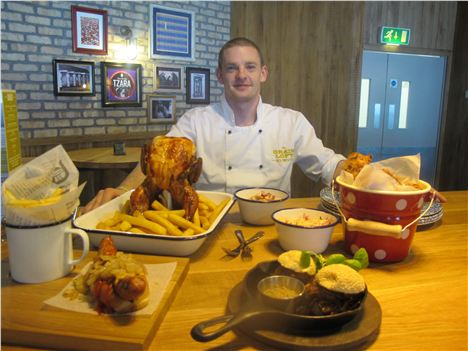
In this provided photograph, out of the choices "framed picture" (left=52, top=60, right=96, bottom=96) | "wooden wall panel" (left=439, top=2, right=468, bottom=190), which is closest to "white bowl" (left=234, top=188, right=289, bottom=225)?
"framed picture" (left=52, top=60, right=96, bottom=96)

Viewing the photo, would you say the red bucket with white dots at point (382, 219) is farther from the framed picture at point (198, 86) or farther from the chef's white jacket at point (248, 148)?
the framed picture at point (198, 86)

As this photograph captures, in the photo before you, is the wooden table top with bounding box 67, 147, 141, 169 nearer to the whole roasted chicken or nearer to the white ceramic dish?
the whole roasted chicken

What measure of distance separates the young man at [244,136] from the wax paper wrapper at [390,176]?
1011 mm

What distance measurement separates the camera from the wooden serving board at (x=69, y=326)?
0.70 meters

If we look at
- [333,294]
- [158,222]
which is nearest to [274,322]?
[333,294]

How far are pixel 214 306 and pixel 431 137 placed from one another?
548 cm

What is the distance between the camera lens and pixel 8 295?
833 mm

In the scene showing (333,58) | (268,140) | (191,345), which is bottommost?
(191,345)

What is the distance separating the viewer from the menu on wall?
1.05 meters

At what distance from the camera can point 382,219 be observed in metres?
1.05

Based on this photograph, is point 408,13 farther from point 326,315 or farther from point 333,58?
point 326,315

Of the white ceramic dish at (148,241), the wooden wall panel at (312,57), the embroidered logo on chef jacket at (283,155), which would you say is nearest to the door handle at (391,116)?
the wooden wall panel at (312,57)

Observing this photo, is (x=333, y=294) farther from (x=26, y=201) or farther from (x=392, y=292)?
(x=26, y=201)

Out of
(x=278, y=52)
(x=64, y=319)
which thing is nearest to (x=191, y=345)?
(x=64, y=319)
